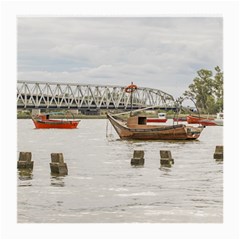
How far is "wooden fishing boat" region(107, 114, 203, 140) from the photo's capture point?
30781 mm

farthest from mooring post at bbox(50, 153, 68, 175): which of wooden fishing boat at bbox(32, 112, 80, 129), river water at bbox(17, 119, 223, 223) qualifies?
wooden fishing boat at bbox(32, 112, 80, 129)

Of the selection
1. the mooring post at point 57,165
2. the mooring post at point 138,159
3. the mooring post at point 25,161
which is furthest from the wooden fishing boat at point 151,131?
the mooring post at point 57,165

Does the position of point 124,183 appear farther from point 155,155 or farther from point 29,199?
point 155,155

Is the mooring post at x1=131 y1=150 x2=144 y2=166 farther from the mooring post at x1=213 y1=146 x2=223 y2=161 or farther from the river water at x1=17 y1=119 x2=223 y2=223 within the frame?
the mooring post at x1=213 y1=146 x2=223 y2=161

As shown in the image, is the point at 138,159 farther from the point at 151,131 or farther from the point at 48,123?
the point at 48,123

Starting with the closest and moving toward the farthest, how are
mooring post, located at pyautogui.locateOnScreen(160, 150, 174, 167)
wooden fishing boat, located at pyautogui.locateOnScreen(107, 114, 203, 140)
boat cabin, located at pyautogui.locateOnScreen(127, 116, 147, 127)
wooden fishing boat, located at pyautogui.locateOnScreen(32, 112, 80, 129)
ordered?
mooring post, located at pyautogui.locateOnScreen(160, 150, 174, 167) < wooden fishing boat, located at pyautogui.locateOnScreen(107, 114, 203, 140) < boat cabin, located at pyautogui.locateOnScreen(127, 116, 147, 127) < wooden fishing boat, located at pyautogui.locateOnScreen(32, 112, 80, 129)

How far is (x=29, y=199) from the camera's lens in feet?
37.9

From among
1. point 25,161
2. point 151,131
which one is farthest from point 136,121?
point 25,161

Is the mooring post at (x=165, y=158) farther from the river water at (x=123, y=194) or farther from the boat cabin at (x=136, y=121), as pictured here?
the boat cabin at (x=136, y=121)

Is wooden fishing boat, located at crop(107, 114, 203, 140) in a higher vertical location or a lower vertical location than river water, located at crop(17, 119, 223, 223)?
higher

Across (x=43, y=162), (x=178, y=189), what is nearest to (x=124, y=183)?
(x=178, y=189)

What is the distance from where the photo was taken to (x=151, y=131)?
1210 inches
